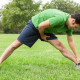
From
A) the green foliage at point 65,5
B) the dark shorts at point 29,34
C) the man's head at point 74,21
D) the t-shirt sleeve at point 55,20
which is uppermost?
the t-shirt sleeve at point 55,20

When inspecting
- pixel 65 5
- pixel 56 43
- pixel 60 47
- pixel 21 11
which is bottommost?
pixel 65 5

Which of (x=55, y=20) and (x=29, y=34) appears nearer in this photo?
(x=55, y=20)

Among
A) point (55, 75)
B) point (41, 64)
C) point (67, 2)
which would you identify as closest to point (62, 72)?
point (55, 75)

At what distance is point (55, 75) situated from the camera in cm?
352

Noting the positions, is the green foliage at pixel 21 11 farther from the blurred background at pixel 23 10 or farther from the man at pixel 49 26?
the man at pixel 49 26

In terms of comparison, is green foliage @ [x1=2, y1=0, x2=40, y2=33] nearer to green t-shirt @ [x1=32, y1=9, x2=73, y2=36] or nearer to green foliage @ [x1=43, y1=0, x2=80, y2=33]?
green foliage @ [x1=43, y1=0, x2=80, y2=33]

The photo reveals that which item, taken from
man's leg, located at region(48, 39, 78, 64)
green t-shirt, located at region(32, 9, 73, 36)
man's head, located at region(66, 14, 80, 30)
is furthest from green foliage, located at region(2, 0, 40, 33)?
man's head, located at region(66, 14, 80, 30)

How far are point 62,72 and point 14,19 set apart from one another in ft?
142

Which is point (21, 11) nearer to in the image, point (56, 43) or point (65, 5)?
point (65, 5)

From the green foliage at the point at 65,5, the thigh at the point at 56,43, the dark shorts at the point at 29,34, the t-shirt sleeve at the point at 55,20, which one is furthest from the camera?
the green foliage at the point at 65,5

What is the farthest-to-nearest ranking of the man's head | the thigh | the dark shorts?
the thigh
the dark shorts
the man's head

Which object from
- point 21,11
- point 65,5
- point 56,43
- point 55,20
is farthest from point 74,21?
point 65,5

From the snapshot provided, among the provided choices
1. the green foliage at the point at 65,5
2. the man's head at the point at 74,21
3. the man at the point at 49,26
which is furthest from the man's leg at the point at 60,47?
the green foliage at the point at 65,5

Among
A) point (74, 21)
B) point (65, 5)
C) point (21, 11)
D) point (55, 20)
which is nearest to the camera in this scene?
point (55, 20)
